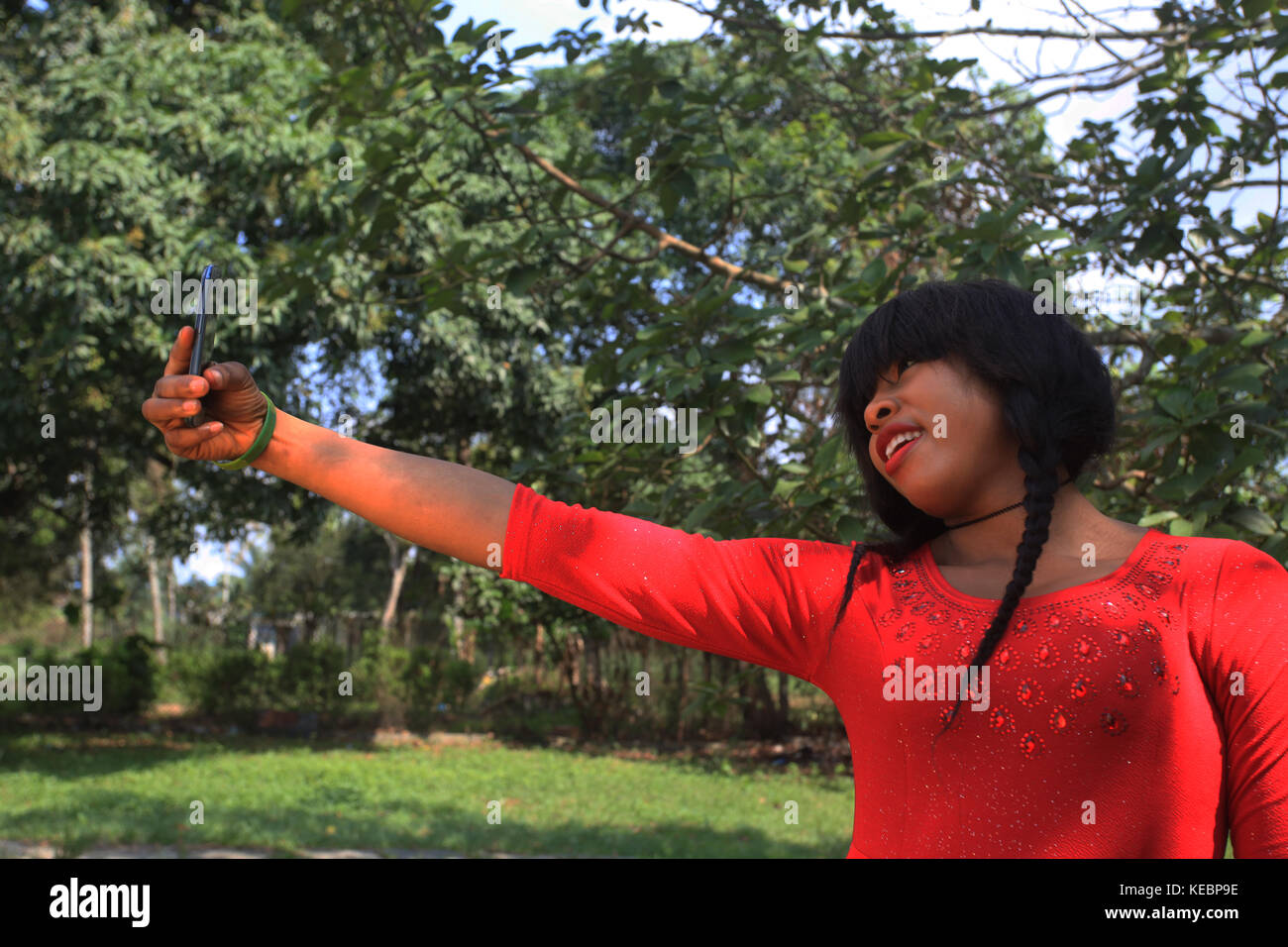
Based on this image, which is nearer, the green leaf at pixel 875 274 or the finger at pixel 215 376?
the finger at pixel 215 376

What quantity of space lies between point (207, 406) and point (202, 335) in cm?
10

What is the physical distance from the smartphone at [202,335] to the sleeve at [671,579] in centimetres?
39

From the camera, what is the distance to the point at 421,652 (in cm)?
1233

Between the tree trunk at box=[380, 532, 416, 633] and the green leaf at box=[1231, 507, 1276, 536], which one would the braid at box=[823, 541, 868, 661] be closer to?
the green leaf at box=[1231, 507, 1276, 536]

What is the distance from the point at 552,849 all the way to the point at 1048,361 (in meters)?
5.30

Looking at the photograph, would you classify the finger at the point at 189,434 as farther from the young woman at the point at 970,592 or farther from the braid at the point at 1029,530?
the braid at the point at 1029,530

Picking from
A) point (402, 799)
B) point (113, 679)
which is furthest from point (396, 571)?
point (402, 799)

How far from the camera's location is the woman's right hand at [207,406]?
3.87 feet

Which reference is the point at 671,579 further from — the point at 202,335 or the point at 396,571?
the point at 396,571

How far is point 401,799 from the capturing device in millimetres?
7301

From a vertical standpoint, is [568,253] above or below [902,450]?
above

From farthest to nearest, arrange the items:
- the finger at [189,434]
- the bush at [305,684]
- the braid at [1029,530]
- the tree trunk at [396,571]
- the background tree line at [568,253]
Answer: the tree trunk at [396,571]
the bush at [305,684]
the background tree line at [568,253]
the finger at [189,434]
the braid at [1029,530]

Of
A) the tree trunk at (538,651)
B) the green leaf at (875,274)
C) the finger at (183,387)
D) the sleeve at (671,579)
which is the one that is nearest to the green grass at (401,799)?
the tree trunk at (538,651)

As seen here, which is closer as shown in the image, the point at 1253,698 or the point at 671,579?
the point at 1253,698
